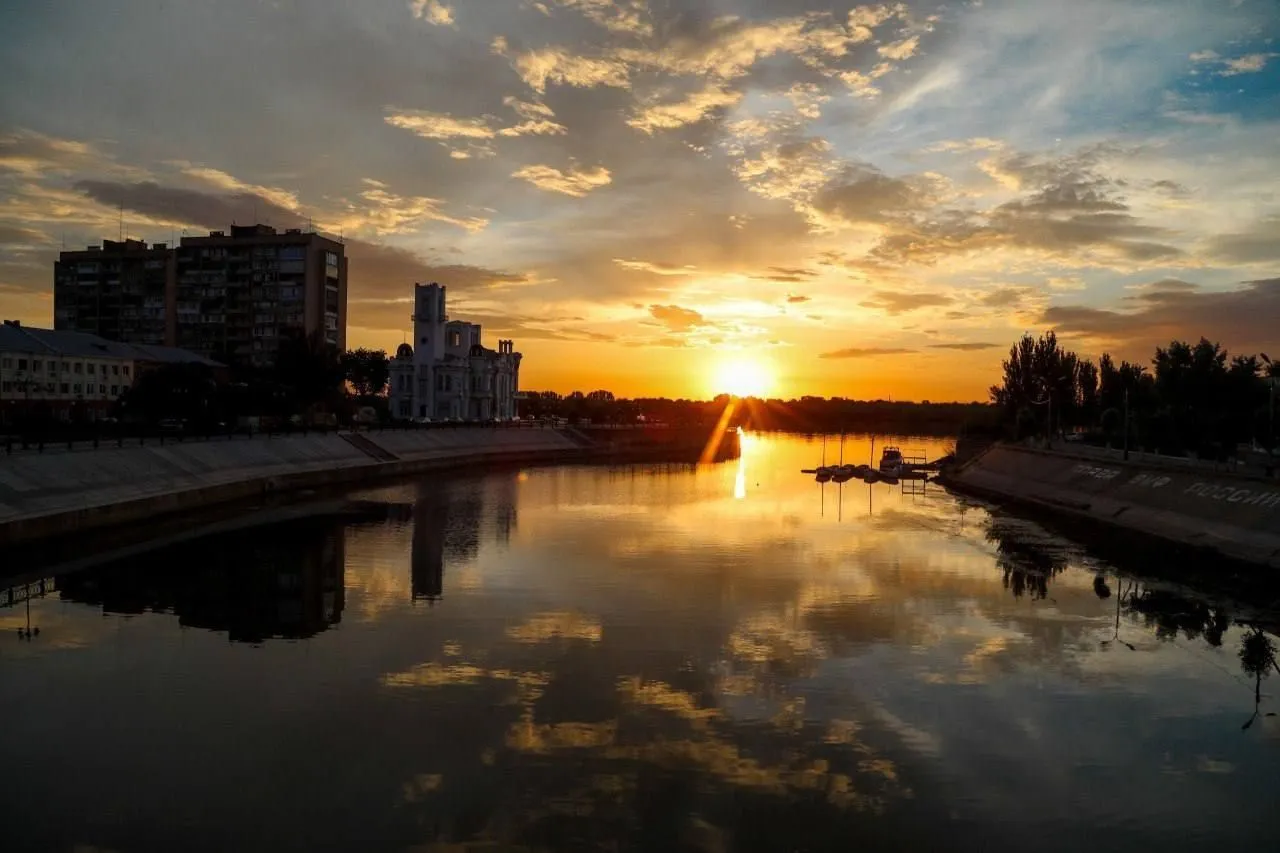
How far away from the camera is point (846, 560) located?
43.9 m

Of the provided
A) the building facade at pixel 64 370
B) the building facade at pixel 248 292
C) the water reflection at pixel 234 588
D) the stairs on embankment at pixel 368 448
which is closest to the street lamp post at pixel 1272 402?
the water reflection at pixel 234 588

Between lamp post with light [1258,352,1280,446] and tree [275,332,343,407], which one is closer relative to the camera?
lamp post with light [1258,352,1280,446]

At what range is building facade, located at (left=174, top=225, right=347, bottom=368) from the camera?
132875 mm

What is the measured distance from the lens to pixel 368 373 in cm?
15775

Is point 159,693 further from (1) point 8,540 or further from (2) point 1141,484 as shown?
(2) point 1141,484

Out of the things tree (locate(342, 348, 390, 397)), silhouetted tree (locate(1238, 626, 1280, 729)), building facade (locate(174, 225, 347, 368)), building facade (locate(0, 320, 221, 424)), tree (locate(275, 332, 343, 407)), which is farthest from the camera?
tree (locate(342, 348, 390, 397))

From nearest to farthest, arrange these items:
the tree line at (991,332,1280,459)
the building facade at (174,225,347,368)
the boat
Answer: the tree line at (991,332,1280,459) < the boat < the building facade at (174,225,347,368)

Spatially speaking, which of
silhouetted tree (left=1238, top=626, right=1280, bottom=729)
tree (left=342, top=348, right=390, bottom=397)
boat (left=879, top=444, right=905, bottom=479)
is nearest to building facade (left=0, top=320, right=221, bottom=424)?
tree (left=342, top=348, right=390, bottom=397)

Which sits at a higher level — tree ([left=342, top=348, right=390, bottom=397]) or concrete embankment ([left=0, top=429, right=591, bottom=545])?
tree ([left=342, top=348, right=390, bottom=397])

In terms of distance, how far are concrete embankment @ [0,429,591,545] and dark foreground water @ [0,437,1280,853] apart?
24.0 ft

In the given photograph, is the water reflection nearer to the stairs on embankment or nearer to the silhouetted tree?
the silhouetted tree

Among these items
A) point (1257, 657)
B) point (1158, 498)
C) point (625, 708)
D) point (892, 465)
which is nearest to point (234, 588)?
point (625, 708)

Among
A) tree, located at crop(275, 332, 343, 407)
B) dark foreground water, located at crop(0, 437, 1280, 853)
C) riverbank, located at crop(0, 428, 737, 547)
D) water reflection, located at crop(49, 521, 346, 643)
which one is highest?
tree, located at crop(275, 332, 343, 407)

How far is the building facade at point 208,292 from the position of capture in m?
133
